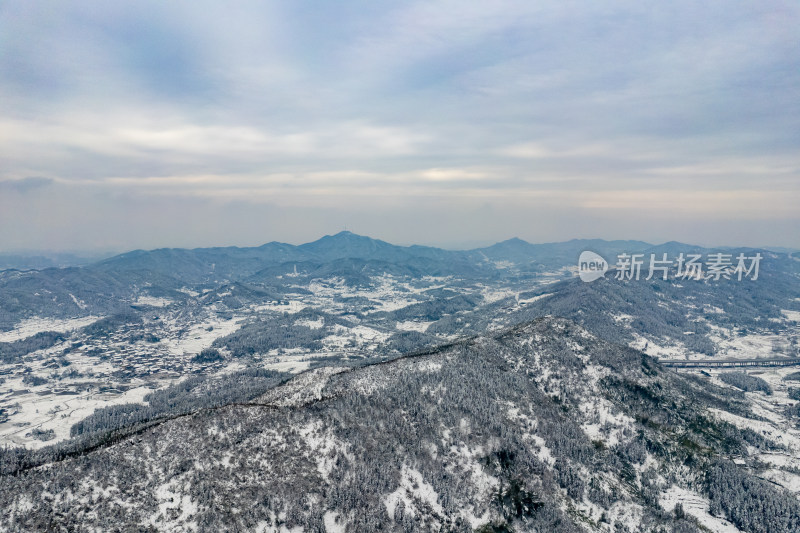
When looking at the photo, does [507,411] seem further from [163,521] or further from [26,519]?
[26,519]

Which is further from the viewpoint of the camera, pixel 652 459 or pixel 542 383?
pixel 542 383

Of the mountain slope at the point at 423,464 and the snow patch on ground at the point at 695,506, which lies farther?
the snow patch on ground at the point at 695,506

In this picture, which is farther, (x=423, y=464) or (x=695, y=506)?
(x=695, y=506)

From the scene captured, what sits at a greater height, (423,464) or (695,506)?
(423,464)

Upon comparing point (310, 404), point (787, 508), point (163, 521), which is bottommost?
point (787, 508)

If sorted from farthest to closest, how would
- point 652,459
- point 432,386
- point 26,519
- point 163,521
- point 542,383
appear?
1. point 542,383
2. point 432,386
3. point 652,459
4. point 163,521
5. point 26,519

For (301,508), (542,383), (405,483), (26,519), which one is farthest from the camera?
(542,383)

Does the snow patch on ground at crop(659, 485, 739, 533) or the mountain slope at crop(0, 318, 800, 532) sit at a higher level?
the mountain slope at crop(0, 318, 800, 532)

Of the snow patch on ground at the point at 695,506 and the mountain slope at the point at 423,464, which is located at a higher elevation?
the mountain slope at the point at 423,464

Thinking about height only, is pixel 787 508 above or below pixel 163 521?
below

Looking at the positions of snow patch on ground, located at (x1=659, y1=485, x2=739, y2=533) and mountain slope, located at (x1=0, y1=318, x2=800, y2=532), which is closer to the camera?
mountain slope, located at (x1=0, y1=318, x2=800, y2=532)

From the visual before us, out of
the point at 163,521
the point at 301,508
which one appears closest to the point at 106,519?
the point at 163,521
